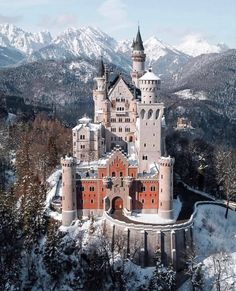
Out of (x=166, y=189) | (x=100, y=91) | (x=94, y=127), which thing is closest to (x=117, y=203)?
(x=166, y=189)

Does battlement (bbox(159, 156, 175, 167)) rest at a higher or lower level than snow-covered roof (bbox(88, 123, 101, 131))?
lower

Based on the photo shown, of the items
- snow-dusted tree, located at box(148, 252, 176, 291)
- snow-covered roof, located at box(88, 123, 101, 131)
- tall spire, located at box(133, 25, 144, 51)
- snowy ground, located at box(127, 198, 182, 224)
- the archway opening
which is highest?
tall spire, located at box(133, 25, 144, 51)

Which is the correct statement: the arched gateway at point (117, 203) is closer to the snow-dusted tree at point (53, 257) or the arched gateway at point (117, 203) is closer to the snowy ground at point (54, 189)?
the snowy ground at point (54, 189)

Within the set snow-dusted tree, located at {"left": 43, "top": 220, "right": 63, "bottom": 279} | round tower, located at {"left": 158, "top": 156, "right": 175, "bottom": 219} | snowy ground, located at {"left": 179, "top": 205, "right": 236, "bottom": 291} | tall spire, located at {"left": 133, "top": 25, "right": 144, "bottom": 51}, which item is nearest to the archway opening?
round tower, located at {"left": 158, "top": 156, "right": 175, "bottom": 219}

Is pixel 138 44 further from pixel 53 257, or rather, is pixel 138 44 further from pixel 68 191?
pixel 53 257

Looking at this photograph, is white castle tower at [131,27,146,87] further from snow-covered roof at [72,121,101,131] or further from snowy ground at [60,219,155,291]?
snowy ground at [60,219,155,291]

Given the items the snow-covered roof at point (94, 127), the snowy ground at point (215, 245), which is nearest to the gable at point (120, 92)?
the snow-covered roof at point (94, 127)
